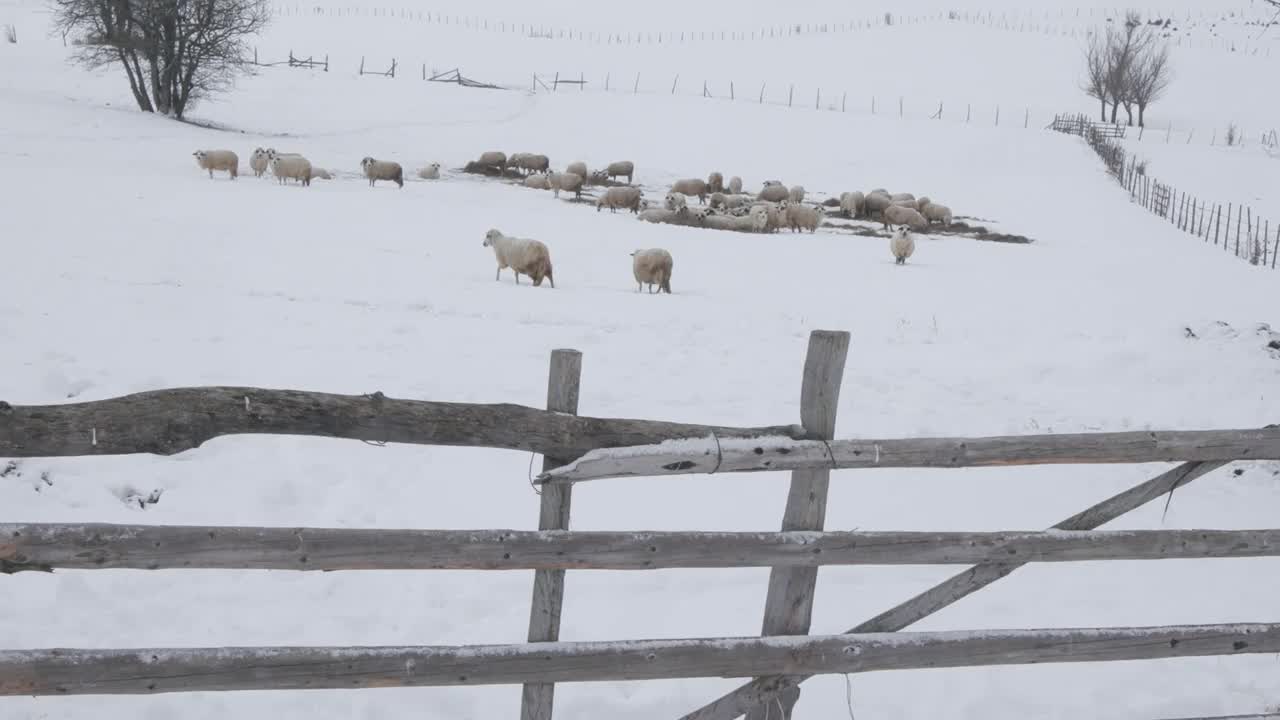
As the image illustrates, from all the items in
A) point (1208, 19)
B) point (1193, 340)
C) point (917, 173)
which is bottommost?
point (1193, 340)

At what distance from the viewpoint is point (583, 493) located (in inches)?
281

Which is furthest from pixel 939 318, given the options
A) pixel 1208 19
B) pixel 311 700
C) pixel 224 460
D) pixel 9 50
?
pixel 1208 19

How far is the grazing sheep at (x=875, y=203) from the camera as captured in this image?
32.2 m

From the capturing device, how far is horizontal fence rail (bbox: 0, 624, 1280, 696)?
10.7ft

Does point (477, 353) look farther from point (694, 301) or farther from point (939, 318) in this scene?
point (939, 318)

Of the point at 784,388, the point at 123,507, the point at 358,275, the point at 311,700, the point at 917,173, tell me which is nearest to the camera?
the point at 311,700

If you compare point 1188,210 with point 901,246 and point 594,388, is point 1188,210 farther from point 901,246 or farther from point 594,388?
point 594,388

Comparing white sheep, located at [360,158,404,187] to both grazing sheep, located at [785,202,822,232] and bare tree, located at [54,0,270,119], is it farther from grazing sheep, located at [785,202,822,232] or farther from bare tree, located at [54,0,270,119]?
bare tree, located at [54,0,270,119]

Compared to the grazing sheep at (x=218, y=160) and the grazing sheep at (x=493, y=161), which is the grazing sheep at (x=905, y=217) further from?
the grazing sheep at (x=218, y=160)

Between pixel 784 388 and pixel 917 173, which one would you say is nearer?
pixel 784 388

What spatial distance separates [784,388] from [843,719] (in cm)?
545

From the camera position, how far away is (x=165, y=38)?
36750 mm

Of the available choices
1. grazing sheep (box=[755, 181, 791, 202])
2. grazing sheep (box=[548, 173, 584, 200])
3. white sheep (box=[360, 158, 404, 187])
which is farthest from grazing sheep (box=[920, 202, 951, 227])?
white sheep (box=[360, 158, 404, 187])

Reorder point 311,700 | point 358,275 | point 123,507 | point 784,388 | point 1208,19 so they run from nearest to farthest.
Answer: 1. point 311,700
2. point 123,507
3. point 784,388
4. point 358,275
5. point 1208,19
